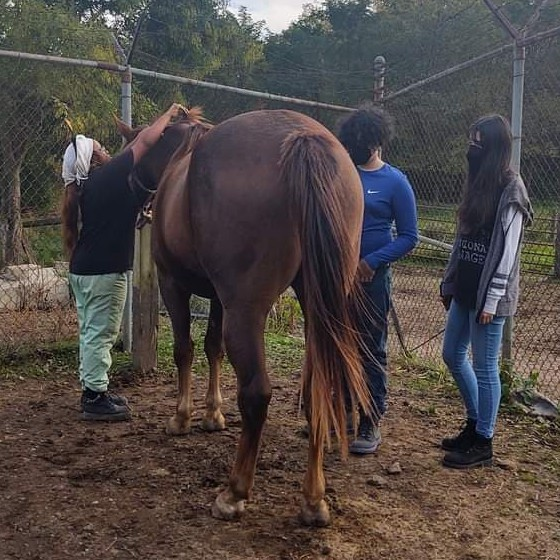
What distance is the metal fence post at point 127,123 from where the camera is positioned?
444cm

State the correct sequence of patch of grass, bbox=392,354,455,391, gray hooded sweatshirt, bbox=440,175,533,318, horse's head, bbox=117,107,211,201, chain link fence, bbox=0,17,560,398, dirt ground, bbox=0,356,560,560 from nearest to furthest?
dirt ground, bbox=0,356,560,560 < gray hooded sweatshirt, bbox=440,175,533,318 < horse's head, bbox=117,107,211,201 < patch of grass, bbox=392,354,455,391 < chain link fence, bbox=0,17,560,398

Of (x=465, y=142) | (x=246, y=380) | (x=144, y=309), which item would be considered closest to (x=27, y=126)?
(x=144, y=309)

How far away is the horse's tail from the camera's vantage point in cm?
246

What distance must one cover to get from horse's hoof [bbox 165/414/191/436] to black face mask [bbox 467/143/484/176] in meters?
1.97

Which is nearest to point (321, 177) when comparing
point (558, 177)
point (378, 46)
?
point (558, 177)

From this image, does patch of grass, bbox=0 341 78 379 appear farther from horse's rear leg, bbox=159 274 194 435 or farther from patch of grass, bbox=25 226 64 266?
horse's rear leg, bbox=159 274 194 435

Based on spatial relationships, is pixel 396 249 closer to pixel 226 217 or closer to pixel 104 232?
pixel 226 217

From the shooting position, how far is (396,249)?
10.6ft

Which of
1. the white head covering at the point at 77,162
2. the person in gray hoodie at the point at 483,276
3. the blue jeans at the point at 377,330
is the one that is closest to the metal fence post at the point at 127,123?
the white head covering at the point at 77,162

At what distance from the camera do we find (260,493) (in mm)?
2881

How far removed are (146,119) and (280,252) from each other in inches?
201

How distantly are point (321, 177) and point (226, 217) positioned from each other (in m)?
0.40

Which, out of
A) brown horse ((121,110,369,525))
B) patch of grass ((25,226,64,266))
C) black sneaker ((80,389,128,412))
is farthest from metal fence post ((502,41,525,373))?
patch of grass ((25,226,64,266))

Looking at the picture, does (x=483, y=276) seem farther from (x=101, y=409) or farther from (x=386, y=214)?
(x=101, y=409)
